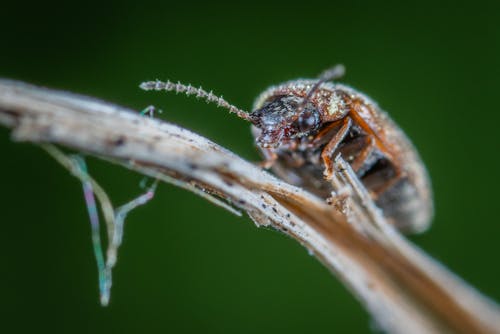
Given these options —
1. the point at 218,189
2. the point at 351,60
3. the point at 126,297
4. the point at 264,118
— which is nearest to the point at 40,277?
the point at 126,297

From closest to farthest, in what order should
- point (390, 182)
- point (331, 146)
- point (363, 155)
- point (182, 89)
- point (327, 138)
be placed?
point (182, 89) < point (331, 146) < point (363, 155) < point (327, 138) < point (390, 182)

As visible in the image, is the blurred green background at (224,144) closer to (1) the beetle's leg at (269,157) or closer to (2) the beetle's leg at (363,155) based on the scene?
(1) the beetle's leg at (269,157)

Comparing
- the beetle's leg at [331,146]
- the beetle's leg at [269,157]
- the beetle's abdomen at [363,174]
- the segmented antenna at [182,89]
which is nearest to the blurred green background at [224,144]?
the beetle's leg at [269,157]

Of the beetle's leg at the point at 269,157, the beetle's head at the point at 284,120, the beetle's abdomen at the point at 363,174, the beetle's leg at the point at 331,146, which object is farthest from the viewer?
the beetle's leg at the point at 269,157

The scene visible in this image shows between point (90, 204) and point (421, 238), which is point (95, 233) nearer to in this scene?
point (90, 204)

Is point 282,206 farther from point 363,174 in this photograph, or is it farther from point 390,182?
point 390,182

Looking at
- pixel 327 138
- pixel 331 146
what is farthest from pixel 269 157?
pixel 331 146
